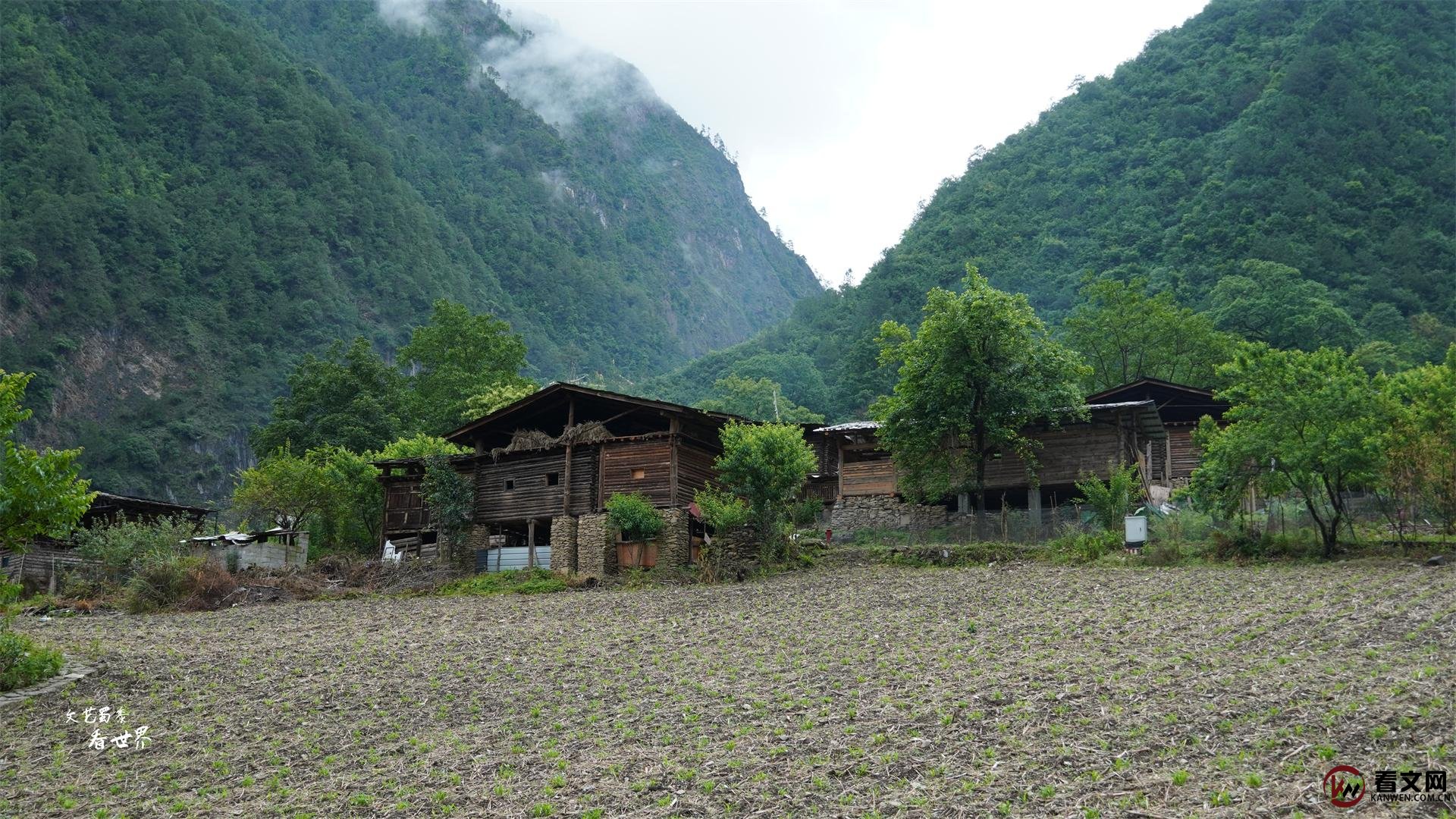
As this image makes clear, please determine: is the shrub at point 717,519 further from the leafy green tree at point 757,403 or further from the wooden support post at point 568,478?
the leafy green tree at point 757,403

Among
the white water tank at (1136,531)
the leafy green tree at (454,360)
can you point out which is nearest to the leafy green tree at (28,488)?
the white water tank at (1136,531)

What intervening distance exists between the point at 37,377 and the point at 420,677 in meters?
78.1

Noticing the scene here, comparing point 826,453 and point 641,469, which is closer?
point 641,469

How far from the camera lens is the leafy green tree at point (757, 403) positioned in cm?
8106

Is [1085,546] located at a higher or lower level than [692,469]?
lower

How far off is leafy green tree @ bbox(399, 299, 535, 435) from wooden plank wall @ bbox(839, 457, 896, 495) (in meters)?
25.3

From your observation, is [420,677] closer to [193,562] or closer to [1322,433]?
[193,562]

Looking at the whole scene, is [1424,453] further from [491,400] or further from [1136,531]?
[491,400]

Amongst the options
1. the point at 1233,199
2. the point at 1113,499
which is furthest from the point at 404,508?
the point at 1233,199

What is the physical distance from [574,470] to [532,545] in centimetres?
290

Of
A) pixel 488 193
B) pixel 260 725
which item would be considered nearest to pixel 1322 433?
pixel 260 725

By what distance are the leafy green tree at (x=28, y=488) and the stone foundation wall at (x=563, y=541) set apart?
1767 cm

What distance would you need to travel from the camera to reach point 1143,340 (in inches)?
2119

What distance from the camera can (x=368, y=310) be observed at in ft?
366
